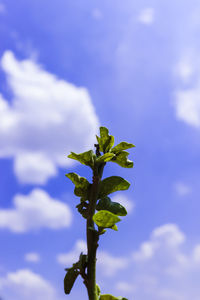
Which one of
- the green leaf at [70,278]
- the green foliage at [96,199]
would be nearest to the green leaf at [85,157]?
the green foliage at [96,199]

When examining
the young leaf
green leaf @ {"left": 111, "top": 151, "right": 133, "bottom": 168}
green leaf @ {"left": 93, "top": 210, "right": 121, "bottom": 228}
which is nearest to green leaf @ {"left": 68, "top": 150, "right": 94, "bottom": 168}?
the young leaf

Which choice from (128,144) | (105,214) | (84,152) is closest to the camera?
(105,214)

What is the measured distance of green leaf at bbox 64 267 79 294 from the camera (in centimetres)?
262

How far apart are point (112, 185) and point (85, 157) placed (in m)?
0.43

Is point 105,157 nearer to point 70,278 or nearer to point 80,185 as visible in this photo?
point 80,185

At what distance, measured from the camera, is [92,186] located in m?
2.86

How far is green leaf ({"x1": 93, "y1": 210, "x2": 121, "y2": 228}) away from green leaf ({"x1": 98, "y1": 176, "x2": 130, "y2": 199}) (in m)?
0.46

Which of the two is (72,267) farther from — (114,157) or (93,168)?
(114,157)

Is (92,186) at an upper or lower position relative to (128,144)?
lower

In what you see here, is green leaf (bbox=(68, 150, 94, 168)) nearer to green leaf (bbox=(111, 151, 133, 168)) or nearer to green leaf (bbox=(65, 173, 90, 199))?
green leaf (bbox=(65, 173, 90, 199))

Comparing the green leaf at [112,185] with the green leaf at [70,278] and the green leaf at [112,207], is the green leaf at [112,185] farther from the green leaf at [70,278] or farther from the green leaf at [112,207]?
the green leaf at [70,278]

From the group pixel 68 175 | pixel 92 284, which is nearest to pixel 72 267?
pixel 92 284

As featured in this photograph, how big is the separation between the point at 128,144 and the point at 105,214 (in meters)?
0.81

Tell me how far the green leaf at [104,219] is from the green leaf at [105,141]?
818 millimetres
